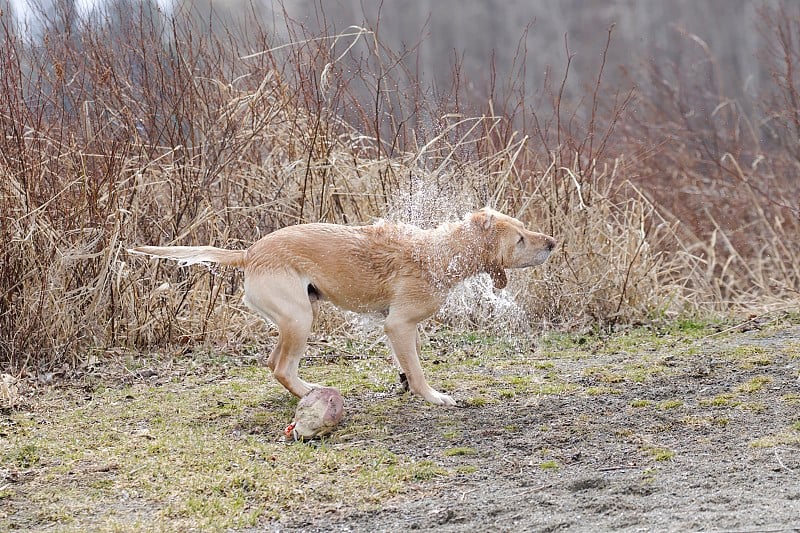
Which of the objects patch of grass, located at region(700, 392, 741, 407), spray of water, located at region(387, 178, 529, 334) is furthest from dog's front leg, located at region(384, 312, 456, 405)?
spray of water, located at region(387, 178, 529, 334)

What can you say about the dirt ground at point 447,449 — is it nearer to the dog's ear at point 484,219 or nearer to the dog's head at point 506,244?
the dog's head at point 506,244

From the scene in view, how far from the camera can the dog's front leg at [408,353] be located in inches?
225

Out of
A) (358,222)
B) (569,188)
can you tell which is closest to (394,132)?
(358,222)

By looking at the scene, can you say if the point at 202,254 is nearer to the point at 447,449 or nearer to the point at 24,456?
the point at 24,456

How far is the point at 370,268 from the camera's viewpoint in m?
5.77

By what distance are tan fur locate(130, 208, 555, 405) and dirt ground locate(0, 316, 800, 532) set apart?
398 mm

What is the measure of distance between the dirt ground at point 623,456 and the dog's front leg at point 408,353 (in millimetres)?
138

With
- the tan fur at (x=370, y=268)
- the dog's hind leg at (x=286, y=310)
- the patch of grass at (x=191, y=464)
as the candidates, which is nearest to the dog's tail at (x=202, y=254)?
the tan fur at (x=370, y=268)

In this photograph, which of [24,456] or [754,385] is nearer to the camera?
[24,456]

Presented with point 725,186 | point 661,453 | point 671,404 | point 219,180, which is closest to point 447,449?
point 661,453

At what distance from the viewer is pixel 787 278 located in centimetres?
963

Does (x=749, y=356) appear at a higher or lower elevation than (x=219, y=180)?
lower

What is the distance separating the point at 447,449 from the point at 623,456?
0.84m

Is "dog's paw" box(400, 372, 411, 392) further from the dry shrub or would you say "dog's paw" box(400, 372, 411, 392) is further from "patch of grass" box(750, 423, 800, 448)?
the dry shrub
